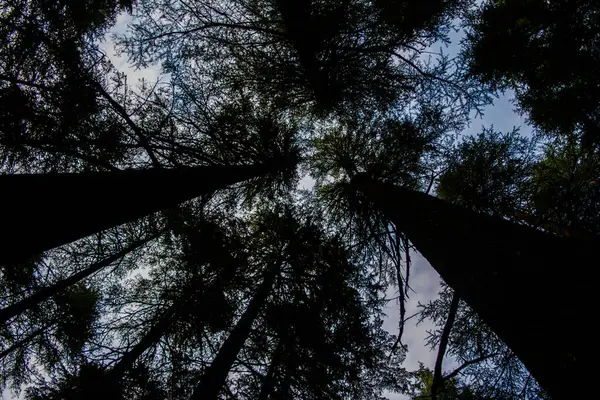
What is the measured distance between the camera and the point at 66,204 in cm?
197

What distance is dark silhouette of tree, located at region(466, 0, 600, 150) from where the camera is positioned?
6.86 meters

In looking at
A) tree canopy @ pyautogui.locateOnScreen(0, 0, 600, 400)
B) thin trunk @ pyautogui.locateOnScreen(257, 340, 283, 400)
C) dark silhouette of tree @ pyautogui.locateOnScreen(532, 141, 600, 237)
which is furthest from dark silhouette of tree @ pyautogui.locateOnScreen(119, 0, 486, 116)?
thin trunk @ pyautogui.locateOnScreen(257, 340, 283, 400)

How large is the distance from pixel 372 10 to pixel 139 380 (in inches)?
A: 348

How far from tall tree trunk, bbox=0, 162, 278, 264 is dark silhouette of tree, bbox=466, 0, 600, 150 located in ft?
24.4

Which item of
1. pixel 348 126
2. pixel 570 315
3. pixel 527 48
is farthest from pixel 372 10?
pixel 570 315

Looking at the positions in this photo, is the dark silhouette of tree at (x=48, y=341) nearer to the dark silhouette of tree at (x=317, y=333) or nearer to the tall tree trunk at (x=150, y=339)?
the tall tree trunk at (x=150, y=339)

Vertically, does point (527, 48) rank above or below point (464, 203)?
above

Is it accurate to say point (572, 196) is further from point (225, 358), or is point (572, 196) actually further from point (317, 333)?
point (225, 358)

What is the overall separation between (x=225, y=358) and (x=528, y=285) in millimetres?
4656

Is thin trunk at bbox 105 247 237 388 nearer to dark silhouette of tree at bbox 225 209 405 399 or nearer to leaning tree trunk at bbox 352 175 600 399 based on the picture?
dark silhouette of tree at bbox 225 209 405 399

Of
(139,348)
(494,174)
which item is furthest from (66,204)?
(494,174)

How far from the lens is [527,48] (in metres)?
7.21

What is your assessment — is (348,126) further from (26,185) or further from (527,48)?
(26,185)

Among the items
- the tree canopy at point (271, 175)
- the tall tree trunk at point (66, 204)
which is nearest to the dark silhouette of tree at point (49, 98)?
the tree canopy at point (271, 175)
